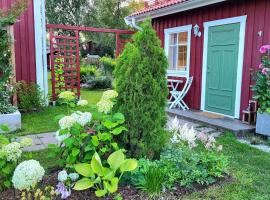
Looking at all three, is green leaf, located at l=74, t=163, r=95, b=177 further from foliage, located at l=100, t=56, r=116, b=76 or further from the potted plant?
foliage, located at l=100, t=56, r=116, b=76

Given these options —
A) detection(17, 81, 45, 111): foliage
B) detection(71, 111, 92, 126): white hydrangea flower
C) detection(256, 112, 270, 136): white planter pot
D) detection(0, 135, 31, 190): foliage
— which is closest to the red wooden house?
detection(256, 112, 270, 136): white planter pot

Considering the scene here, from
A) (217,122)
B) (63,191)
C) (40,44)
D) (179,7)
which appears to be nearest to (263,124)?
(217,122)

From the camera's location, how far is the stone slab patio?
473 centimetres

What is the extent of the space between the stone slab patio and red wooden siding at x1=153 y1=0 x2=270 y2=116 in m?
0.45

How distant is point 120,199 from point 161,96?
42.8 inches

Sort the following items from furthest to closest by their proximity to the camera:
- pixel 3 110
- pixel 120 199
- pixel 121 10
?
1. pixel 121 10
2. pixel 3 110
3. pixel 120 199

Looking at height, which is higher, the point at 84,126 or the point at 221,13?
the point at 221,13

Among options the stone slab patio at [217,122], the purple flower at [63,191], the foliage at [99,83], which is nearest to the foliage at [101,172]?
the purple flower at [63,191]

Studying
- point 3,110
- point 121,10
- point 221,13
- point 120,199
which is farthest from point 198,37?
point 121,10

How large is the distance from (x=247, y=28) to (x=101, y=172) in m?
→ 4.33

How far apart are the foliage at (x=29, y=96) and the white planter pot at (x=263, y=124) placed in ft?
15.7

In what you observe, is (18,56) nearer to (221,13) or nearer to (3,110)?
(3,110)

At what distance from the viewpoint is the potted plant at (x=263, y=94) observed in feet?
14.6

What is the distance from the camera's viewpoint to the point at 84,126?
8.73 ft
